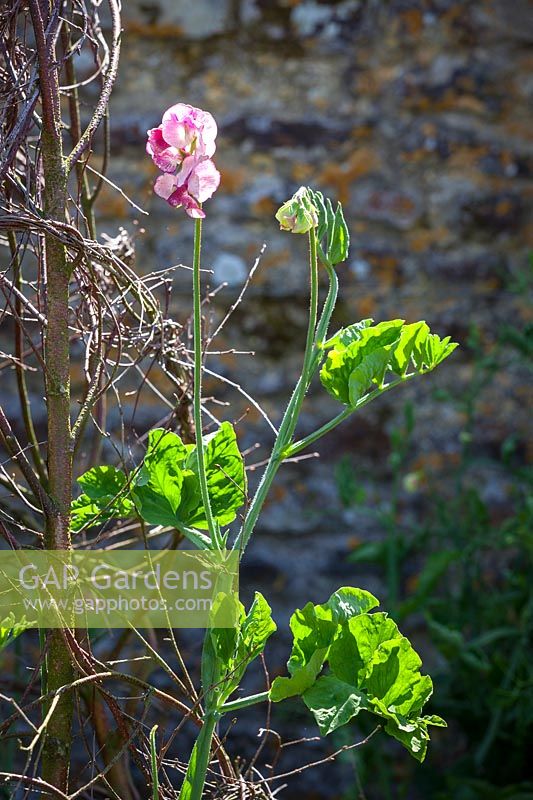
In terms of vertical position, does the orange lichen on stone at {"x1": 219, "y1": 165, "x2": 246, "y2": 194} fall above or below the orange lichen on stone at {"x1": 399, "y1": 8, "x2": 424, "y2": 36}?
below

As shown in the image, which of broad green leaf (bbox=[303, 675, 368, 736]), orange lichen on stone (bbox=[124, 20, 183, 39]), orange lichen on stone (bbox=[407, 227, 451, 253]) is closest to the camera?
broad green leaf (bbox=[303, 675, 368, 736])

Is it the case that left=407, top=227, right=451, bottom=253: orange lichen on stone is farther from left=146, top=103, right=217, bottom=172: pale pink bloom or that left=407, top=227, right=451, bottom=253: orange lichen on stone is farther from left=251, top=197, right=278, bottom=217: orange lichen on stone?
left=146, top=103, right=217, bottom=172: pale pink bloom

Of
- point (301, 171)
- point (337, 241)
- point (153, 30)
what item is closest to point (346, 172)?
point (301, 171)

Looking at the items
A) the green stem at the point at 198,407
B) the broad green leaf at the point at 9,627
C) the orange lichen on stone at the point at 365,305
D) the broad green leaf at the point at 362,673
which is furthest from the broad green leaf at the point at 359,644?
the orange lichen on stone at the point at 365,305

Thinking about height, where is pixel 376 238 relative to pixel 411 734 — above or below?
below

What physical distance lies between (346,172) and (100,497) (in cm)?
128

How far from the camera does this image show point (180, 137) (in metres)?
0.58

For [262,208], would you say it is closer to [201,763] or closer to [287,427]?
[287,427]

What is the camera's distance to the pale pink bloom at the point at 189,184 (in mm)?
581

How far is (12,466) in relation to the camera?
171cm

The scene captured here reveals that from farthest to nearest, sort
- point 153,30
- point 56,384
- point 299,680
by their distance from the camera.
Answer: point 153,30
point 56,384
point 299,680

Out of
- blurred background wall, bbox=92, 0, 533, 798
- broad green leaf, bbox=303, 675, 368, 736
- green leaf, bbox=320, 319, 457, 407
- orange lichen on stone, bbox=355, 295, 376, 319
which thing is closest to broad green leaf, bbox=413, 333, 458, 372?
green leaf, bbox=320, 319, 457, 407

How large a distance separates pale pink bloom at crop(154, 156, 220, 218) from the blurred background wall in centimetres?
114

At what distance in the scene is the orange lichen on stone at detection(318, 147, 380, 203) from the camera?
1791 millimetres
